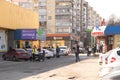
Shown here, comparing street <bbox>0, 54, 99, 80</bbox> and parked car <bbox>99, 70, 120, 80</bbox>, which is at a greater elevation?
parked car <bbox>99, 70, 120, 80</bbox>

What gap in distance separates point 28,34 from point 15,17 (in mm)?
3250

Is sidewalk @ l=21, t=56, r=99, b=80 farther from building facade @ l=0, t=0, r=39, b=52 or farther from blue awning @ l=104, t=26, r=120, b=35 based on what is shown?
building facade @ l=0, t=0, r=39, b=52

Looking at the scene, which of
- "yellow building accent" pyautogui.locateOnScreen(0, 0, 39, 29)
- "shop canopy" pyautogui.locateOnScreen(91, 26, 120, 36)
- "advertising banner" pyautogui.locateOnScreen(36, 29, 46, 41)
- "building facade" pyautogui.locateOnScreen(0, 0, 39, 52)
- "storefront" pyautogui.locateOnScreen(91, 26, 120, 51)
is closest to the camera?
"shop canopy" pyautogui.locateOnScreen(91, 26, 120, 36)

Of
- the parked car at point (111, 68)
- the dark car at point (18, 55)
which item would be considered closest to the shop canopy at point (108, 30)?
the dark car at point (18, 55)

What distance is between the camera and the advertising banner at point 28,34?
53938 mm

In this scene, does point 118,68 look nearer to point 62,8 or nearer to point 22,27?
point 22,27

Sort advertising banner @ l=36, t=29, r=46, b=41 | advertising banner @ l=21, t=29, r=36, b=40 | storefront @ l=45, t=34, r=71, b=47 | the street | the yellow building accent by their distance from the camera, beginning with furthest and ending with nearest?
storefront @ l=45, t=34, r=71, b=47
advertising banner @ l=36, t=29, r=46, b=41
advertising banner @ l=21, t=29, r=36, b=40
the yellow building accent
the street

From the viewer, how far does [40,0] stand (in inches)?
4377

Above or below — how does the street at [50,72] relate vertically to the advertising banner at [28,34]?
below

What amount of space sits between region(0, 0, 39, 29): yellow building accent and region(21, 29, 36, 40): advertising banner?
165 cm

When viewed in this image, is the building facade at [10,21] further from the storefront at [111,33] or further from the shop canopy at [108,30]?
the shop canopy at [108,30]

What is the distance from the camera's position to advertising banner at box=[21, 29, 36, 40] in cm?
5394

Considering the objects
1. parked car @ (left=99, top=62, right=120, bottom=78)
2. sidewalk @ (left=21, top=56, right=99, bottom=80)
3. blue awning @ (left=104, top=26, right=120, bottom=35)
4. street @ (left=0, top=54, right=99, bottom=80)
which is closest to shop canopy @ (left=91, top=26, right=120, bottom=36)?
blue awning @ (left=104, top=26, right=120, bottom=35)

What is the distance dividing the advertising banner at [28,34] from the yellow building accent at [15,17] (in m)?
1.65
